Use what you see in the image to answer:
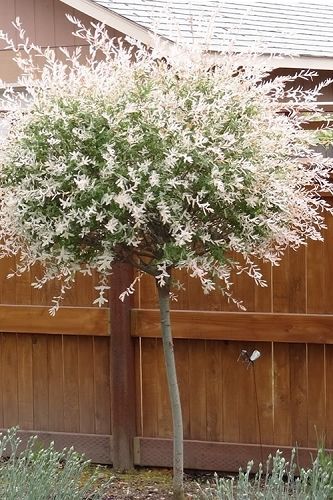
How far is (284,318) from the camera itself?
18.2 ft

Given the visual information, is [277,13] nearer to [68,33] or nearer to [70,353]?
[68,33]

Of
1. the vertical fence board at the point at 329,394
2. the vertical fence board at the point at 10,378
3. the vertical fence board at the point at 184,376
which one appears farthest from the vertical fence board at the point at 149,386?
the vertical fence board at the point at 329,394

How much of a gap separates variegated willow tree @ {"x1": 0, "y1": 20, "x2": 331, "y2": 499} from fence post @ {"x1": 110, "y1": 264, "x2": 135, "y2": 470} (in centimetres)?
131

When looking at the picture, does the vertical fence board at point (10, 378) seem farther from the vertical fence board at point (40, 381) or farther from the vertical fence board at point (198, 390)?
the vertical fence board at point (198, 390)

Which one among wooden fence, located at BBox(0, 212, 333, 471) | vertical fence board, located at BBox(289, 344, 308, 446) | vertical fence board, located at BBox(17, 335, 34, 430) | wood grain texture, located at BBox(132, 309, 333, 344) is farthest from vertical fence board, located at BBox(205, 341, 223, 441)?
vertical fence board, located at BBox(17, 335, 34, 430)

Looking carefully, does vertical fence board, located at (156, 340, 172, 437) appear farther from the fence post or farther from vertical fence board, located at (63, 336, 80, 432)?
vertical fence board, located at (63, 336, 80, 432)

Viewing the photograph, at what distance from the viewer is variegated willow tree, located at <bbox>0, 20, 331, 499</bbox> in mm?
4207

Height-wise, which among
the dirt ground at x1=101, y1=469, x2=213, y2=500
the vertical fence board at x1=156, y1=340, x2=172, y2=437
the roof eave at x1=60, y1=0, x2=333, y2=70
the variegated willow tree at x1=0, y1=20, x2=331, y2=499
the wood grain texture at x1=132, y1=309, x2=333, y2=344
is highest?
the roof eave at x1=60, y1=0, x2=333, y2=70

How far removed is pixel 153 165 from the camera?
423cm

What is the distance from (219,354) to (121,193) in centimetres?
189

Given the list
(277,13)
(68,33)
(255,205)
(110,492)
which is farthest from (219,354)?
(277,13)

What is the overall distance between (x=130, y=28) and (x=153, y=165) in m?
4.78

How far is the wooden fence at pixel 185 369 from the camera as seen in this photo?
5.55 meters

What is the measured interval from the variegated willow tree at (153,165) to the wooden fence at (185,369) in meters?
1.11
